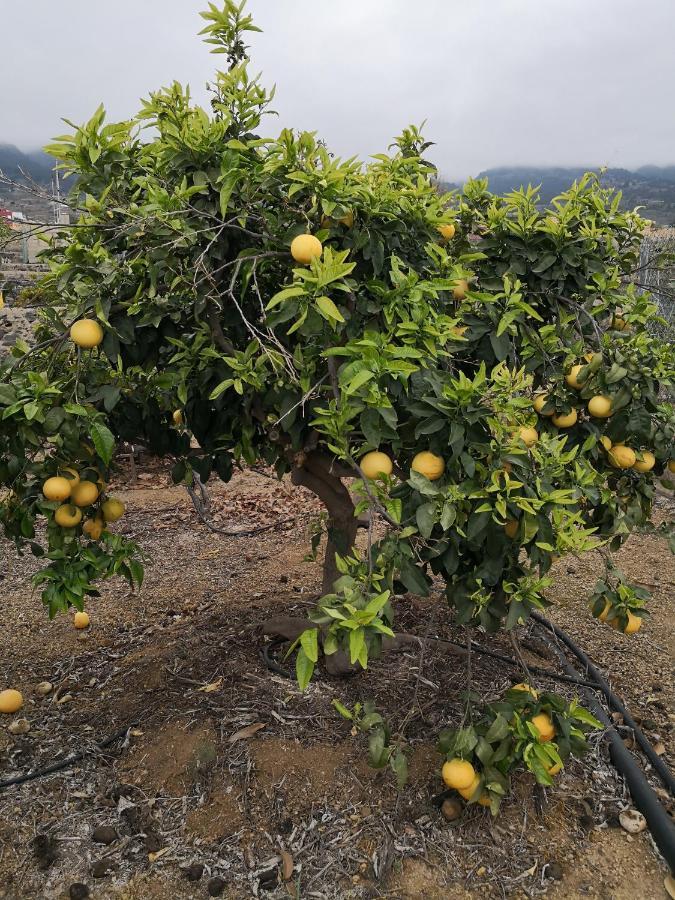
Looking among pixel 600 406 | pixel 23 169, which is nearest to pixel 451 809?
pixel 600 406

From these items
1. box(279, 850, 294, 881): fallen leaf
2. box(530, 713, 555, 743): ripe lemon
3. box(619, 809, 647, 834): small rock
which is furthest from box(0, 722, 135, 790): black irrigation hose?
box(619, 809, 647, 834): small rock

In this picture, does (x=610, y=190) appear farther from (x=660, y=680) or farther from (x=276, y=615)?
(x=276, y=615)

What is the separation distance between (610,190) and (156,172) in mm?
1505

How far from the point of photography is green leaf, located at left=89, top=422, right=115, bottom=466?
157 centimetres

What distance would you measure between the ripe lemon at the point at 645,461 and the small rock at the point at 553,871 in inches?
49.2

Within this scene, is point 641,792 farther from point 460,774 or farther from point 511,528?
point 511,528

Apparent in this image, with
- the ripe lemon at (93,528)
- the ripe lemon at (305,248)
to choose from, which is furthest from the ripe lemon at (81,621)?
the ripe lemon at (305,248)

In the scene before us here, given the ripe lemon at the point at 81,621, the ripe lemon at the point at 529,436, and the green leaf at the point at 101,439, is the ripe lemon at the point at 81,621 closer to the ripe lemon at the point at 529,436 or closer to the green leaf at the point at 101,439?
the green leaf at the point at 101,439

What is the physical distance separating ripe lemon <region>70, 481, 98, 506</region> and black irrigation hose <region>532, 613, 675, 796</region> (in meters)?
1.52

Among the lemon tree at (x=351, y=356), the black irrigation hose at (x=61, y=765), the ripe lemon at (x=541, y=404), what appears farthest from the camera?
the black irrigation hose at (x=61, y=765)

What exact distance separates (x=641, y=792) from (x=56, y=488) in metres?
2.11

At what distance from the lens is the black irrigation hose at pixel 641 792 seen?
6.55 ft

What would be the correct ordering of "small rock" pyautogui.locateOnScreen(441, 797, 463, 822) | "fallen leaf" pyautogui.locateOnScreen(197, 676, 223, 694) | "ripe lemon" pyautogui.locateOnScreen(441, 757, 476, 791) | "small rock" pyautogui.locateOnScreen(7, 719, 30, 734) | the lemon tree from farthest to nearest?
"fallen leaf" pyautogui.locateOnScreen(197, 676, 223, 694)
"small rock" pyautogui.locateOnScreen(7, 719, 30, 734)
"small rock" pyautogui.locateOnScreen(441, 797, 463, 822)
"ripe lemon" pyautogui.locateOnScreen(441, 757, 476, 791)
the lemon tree

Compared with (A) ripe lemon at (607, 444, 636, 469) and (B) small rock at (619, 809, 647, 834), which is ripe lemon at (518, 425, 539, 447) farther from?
(B) small rock at (619, 809, 647, 834)
